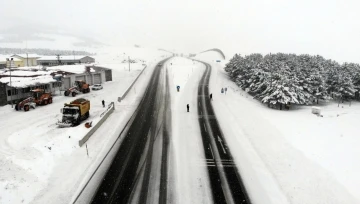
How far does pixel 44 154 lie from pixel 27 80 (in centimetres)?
2534

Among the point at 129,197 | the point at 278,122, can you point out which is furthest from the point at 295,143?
the point at 129,197

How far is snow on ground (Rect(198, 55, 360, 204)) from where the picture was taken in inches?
702

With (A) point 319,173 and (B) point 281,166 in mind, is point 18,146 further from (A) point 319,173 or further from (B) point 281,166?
(A) point 319,173

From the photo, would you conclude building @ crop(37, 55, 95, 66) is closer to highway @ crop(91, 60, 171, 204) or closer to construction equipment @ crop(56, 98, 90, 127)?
construction equipment @ crop(56, 98, 90, 127)

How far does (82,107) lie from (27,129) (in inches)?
243

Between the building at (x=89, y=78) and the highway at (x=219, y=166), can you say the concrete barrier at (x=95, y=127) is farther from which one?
the building at (x=89, y=78)

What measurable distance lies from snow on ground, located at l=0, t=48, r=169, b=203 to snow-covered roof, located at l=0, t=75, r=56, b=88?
435 centimetres

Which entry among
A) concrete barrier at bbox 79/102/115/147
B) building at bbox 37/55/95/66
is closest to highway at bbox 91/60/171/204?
concrete barrier at bbox 79/102/115/147

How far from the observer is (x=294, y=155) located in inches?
925

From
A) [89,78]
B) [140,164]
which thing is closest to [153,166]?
[140,164]

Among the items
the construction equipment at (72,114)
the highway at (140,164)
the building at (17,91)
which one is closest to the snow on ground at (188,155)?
the highway at (140,164)

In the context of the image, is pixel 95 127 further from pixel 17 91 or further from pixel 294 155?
pixel 17 91

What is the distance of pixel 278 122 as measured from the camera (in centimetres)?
3469

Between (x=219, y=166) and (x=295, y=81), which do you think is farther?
(x=295, y=81)
